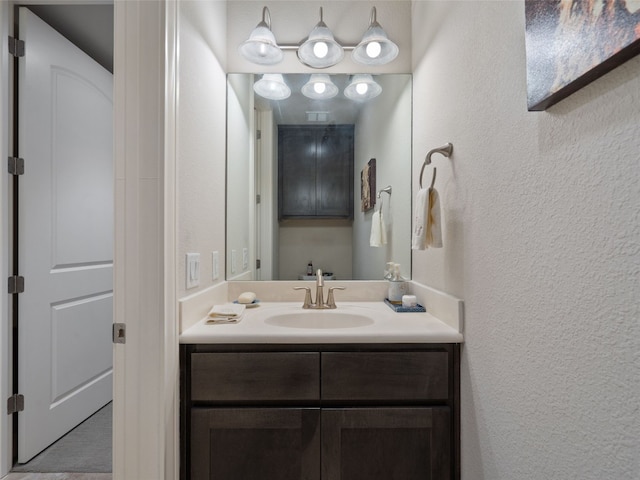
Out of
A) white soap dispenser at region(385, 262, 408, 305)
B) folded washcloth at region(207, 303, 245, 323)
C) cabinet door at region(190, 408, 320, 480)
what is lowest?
cabinet door at region(190, 408, 320, 480)

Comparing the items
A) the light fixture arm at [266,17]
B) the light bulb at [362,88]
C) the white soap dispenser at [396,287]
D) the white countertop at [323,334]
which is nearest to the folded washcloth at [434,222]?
the white countertop at [323,334]

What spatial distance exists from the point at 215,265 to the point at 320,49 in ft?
3.75

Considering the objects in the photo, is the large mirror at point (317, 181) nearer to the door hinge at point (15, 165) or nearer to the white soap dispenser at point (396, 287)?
the white soap dispenser at point (396, 287)

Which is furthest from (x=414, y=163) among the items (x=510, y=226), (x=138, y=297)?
(x=138, y=297)

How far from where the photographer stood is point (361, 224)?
172 centimetres

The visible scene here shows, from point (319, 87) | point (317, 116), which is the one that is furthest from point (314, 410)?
point (319, 87)

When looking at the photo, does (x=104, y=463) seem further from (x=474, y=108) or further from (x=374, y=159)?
(x=474, y=108)

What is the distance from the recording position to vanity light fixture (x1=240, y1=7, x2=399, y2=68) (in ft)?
5.00

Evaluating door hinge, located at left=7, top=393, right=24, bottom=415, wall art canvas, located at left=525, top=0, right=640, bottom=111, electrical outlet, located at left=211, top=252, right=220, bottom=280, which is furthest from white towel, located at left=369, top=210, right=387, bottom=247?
door hinge, located at left=7, top=393, right=24, bottom=415

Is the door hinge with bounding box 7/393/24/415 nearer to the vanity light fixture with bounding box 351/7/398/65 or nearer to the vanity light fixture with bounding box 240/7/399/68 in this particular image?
the vanity light fixture with bounding box 240/7/399/68

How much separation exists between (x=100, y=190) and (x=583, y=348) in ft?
8.03

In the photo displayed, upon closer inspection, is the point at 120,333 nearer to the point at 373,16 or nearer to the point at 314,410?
the point at 314,410

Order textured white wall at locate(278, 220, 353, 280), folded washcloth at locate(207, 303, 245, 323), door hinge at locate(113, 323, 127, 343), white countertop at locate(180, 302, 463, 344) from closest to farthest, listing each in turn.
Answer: door hinge at locate(113, 323, 127, 343)
white countertop at locate(180, 302, 463, 344)
folded washcloth at locate(207, 303, 245, 323)
textured white wall at locate(278, 220, 353, 280)

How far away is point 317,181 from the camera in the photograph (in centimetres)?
174
